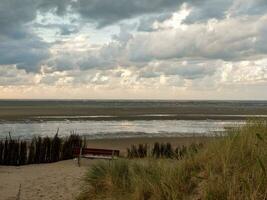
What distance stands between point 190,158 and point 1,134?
22.2m

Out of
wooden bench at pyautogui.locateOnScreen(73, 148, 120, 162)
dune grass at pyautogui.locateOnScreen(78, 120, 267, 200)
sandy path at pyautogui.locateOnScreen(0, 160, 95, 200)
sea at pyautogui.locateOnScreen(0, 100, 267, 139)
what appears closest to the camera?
dune grass at pyautogui.locateOnScreen(78, 120, 267, 200)

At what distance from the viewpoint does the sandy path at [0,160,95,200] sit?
10.2 m

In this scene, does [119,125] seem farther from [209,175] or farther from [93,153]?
[209,175]

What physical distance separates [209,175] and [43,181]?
274 inches

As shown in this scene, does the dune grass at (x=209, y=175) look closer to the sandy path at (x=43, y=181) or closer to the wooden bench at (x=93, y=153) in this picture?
the sandy path at (x=43, y=181)

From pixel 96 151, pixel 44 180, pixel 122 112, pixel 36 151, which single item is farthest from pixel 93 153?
pixel 122 112

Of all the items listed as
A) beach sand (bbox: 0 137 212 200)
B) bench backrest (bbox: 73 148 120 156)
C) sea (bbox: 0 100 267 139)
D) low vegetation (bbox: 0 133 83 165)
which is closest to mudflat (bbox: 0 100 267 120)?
sea (bbox: 0 100 267 139)

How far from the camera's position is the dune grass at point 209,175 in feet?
17.3

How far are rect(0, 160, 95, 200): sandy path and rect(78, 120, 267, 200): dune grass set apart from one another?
78.4 inches

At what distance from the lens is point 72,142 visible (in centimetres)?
1706

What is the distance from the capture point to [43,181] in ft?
39.5

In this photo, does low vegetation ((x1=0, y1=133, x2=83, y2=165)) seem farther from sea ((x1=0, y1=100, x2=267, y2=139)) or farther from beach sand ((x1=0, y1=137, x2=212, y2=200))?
sea ((x1=0, y1=100, x2=267, y2=139))

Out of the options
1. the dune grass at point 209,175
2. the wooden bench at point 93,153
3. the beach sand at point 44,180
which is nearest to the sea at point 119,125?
the dune grass at point 209,175

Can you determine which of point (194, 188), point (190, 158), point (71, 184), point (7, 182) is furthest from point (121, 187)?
point (7, 182)
